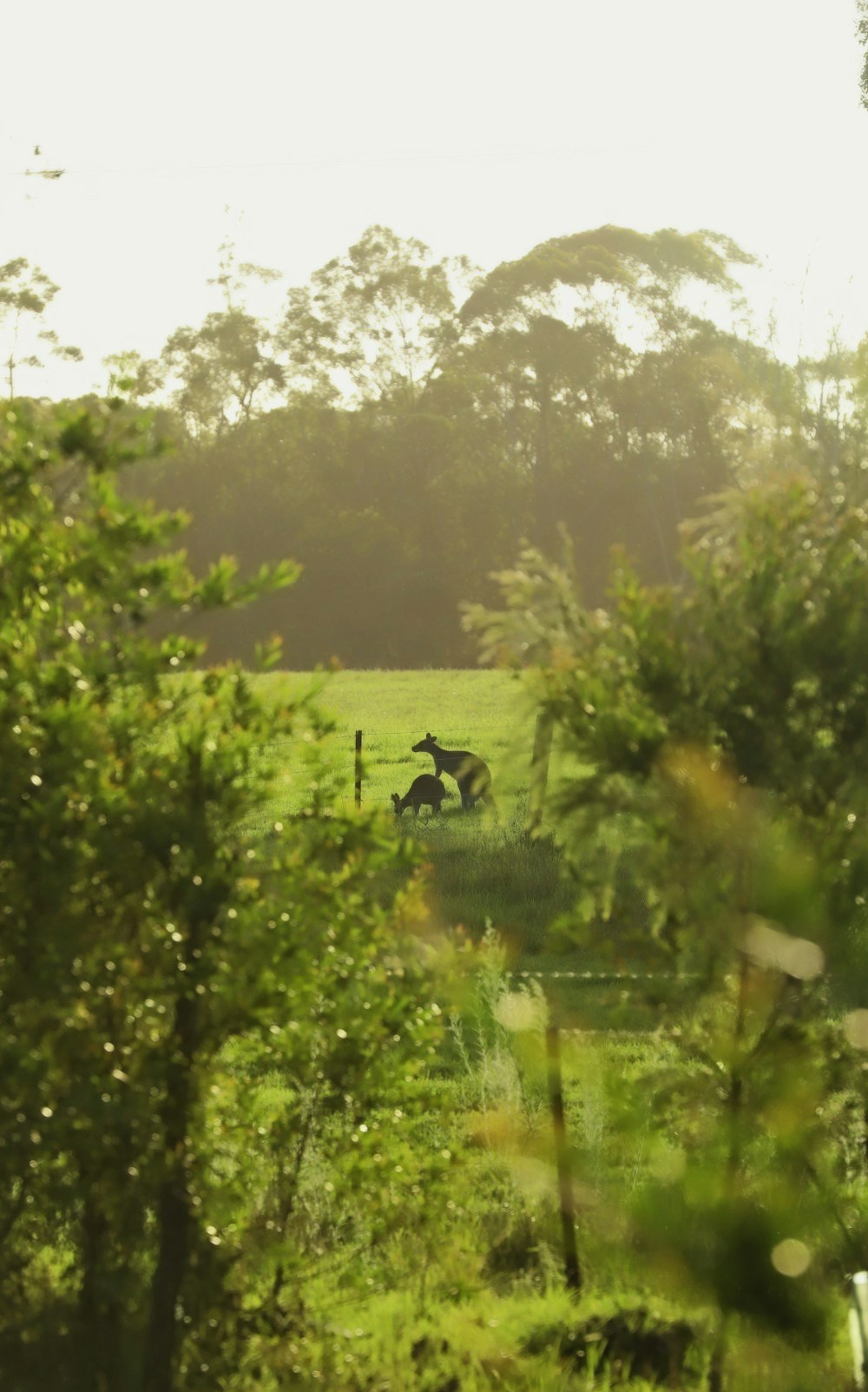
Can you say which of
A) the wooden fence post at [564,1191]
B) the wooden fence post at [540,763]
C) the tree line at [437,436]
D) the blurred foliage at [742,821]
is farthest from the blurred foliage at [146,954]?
the tree line at [437,436]

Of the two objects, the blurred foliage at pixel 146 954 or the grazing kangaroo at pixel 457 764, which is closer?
the blurred foliage at pixel 146 954

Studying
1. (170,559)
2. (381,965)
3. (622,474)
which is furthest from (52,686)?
(622,474)

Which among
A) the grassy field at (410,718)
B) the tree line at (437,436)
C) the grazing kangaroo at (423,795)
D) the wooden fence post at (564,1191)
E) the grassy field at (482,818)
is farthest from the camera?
the tree line at (437,436)

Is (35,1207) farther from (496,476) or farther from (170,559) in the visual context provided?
(496,476)

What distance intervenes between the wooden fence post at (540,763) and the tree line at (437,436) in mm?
45230

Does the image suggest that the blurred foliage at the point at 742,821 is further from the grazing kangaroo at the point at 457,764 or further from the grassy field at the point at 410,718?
the grazing kangaroo at the point at 457,764

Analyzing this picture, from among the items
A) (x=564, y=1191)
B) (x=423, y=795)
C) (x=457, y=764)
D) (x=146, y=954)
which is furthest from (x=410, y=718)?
(x=146, y=954)

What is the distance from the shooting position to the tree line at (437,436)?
172 feet

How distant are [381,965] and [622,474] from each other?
49302 millimetres

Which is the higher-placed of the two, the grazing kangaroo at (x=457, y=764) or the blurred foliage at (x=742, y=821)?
the blurred foliage at (x=742, y=821)

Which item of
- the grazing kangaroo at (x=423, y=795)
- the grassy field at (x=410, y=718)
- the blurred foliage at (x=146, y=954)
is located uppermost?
the blurred foliage at (x=146, y=954)

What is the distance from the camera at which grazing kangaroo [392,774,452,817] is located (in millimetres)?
18400

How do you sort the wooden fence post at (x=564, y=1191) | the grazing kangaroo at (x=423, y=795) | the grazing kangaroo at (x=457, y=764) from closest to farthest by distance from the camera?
the wooden fence post at (x=564, y=1191) → the grazing kangaroo at (x=423, y=795) → the grazing kangaroo at (x=457, y=764)

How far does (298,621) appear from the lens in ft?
179
